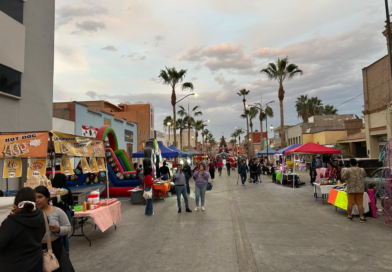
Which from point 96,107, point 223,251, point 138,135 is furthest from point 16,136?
point 96,107

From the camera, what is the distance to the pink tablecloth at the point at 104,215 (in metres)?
6.22

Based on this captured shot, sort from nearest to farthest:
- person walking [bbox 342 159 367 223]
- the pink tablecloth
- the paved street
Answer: the paved street < the pink tablecloth < person walking [bbox 342 159 367 223]

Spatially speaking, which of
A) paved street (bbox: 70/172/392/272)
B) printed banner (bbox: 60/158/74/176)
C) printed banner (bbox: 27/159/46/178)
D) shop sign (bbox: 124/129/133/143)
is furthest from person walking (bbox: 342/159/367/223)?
shop sign (bbox: 124/129/133/143)

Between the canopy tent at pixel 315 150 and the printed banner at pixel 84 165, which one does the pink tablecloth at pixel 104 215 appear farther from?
the canopy tent at pixel 315 150

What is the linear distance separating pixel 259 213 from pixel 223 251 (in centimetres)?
422

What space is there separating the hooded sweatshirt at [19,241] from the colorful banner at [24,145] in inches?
185

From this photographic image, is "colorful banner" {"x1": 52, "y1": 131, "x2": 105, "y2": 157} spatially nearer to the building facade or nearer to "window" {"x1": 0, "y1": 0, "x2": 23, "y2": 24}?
the building facade

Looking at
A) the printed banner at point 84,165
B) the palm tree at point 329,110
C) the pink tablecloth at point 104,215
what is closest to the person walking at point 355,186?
the pink tablecloth at point 104,215

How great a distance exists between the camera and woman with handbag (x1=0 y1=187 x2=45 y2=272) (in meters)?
2.61

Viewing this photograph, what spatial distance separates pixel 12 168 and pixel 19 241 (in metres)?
5.40

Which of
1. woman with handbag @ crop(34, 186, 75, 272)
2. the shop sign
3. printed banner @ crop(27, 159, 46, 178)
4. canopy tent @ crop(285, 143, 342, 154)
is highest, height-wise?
the shop sign

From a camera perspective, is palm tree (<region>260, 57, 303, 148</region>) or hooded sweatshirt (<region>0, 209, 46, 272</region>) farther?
palm tree (<region>260, 57, 303, 148</region>)

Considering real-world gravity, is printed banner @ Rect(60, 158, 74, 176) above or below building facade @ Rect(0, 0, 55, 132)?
below

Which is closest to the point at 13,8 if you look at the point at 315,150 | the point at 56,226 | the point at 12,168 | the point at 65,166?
the point at 12,168
